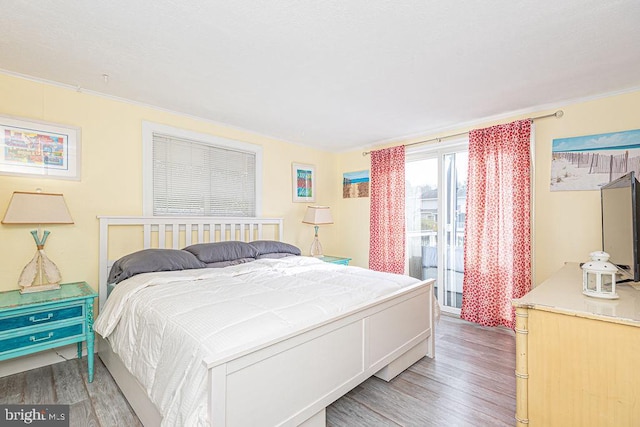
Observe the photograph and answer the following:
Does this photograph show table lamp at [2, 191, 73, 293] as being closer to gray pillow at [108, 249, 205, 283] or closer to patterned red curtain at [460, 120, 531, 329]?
gray pillow at [108, 249, 205, 283]

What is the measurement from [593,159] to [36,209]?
16.2ft

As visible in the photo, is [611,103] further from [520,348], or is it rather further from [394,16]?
[520,348]

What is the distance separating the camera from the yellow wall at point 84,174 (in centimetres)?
241

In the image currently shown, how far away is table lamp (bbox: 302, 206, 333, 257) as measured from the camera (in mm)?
4355

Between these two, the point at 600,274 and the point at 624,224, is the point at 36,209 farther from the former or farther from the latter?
the point at 624,224

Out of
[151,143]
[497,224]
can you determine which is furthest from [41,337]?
[497,224]

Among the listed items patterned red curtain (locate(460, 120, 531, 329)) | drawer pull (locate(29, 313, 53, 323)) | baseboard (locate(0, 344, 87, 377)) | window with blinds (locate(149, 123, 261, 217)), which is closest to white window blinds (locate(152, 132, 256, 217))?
window with blinds (locate(149, 123, 261, 217))

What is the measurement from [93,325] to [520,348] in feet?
9.66

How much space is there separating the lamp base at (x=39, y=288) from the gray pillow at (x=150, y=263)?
37 centimetres

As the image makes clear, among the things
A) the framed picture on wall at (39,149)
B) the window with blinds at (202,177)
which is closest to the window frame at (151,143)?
the window with blinds at (202,177)

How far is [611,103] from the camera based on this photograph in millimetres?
2805

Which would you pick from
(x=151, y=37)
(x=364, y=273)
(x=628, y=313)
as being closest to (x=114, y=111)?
(x=151, y=37)

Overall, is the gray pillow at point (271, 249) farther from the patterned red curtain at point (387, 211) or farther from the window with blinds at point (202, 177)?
the patterned red curtain at point (387, 211)

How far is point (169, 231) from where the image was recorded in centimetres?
324
